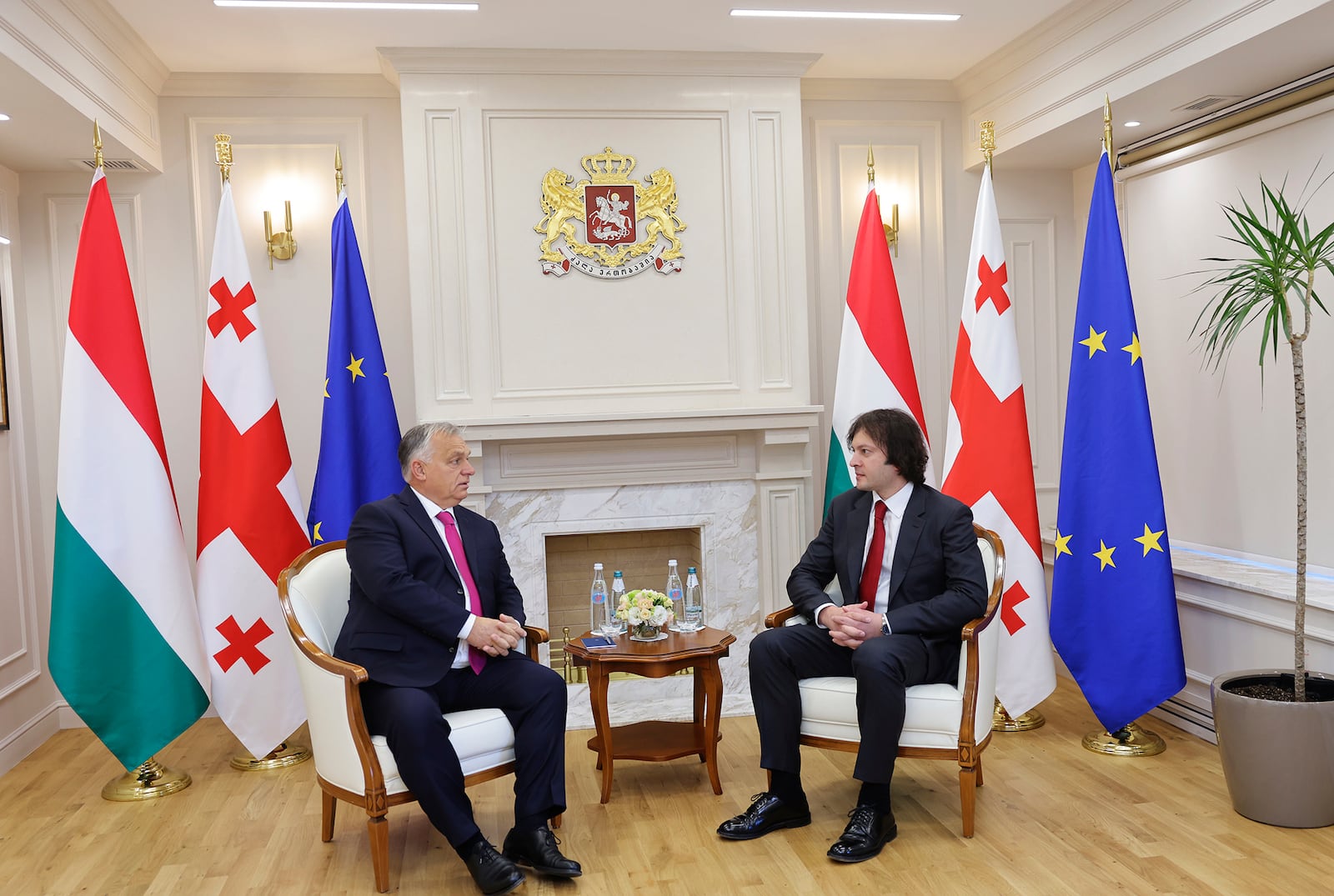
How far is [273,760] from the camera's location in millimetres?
4227

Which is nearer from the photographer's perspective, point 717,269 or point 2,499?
point 2,499

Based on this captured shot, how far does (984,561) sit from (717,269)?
192 cm

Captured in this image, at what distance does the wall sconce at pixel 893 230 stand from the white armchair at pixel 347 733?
126 inches

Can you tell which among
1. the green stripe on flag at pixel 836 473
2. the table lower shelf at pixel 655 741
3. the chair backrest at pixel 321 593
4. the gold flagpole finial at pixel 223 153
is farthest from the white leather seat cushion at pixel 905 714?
the gold flagpole finial at pixel 223 153

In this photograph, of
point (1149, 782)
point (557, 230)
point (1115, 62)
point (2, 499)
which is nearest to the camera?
point (1149, 782)

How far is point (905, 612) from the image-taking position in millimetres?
3371

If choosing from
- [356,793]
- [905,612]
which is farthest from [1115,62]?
[356,793]

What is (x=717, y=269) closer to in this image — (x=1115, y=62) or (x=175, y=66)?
(x=1115, y=62)

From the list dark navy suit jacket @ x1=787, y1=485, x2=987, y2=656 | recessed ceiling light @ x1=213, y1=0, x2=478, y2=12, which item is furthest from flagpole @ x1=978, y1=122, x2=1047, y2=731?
recessed ceiling light @ x1=213, y1=0, x2=478, y2=12

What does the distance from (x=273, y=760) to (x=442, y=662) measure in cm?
145

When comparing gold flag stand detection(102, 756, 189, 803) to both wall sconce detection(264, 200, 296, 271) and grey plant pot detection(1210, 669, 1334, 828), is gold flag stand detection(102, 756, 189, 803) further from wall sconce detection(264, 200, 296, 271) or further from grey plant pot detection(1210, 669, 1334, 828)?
grey plant pot detection(1210, 669, 1334, 828)

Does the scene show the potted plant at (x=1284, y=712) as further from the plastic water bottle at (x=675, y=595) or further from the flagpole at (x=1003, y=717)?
the plastic water bottle at (x=675, y=595)

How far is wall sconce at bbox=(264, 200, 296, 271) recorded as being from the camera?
4.79 metres

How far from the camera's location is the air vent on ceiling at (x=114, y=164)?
14.8 feet
